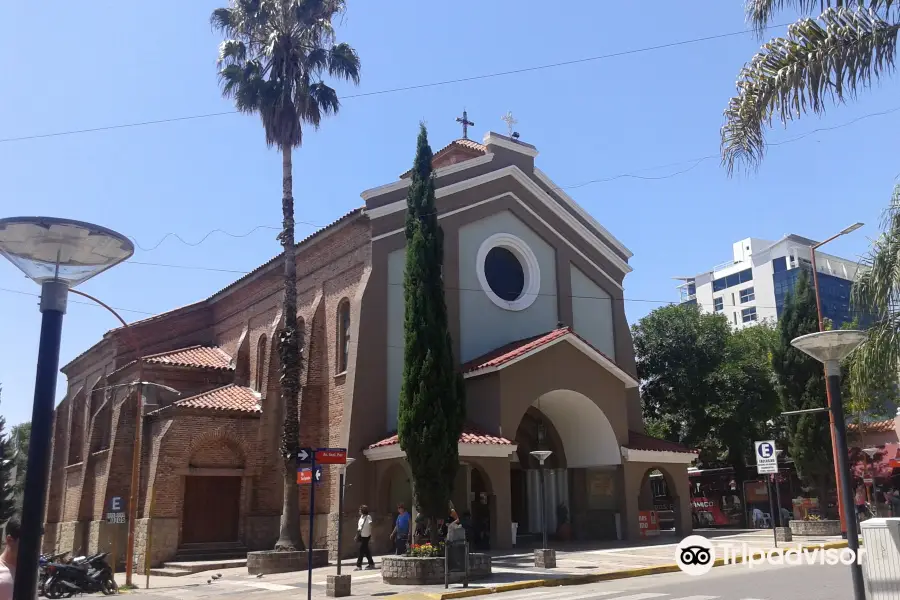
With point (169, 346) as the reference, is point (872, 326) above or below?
below

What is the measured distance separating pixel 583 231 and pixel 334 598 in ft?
59.6

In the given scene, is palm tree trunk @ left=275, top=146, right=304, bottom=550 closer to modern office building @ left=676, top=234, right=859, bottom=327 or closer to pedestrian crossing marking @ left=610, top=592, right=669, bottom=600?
pedestrian crossing marking @ left=610, top=592, right=669, bottom=600

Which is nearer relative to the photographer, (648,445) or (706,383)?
(648,445)

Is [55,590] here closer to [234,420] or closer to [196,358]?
[234,420]

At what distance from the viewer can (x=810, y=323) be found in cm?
2631

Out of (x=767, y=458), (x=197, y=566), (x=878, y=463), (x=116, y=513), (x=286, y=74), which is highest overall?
(x=286, y=74)

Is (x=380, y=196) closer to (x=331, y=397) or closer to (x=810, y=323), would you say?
(x=331, y=397)

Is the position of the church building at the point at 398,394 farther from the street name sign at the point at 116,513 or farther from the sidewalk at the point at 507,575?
the street name sign at the point at 116,513

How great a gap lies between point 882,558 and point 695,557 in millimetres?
9758

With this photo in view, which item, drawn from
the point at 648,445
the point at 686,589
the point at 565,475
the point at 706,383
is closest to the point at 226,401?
the point at 565,475

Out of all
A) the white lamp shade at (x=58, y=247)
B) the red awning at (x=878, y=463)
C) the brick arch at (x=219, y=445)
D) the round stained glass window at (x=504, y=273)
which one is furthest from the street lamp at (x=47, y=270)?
the red awning at (x=878, y=463)

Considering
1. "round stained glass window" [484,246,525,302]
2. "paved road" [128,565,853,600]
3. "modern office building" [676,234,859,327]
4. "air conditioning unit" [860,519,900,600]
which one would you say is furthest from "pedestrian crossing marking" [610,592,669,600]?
"modern office building" [676,234,859,327]

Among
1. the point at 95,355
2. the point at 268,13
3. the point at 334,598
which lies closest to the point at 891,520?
the point at 334,598

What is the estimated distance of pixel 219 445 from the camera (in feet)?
85.1
